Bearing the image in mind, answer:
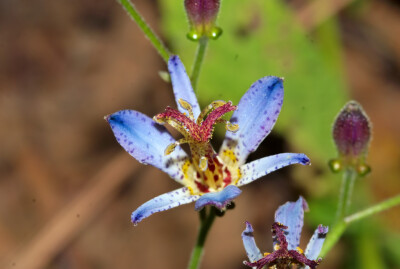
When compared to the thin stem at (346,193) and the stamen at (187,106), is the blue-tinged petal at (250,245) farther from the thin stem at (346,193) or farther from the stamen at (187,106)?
the thin stem at (346,193)

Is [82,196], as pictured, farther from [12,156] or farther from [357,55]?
[357,55]

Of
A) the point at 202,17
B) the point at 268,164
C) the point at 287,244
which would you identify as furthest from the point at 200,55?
the point at 287,244

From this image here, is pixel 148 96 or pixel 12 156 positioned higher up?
pixel 148 96

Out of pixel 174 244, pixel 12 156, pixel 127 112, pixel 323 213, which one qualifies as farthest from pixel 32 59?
pixel 127 112

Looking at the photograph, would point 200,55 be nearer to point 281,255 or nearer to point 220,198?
point 220,198

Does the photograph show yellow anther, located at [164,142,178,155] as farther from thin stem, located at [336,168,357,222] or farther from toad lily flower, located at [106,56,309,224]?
thin stem, located at [336,168,357,222]

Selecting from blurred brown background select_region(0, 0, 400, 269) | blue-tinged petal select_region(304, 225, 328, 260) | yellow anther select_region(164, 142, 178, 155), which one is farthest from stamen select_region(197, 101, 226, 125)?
blurred brown background select_region(0, 0, 400, 269)
